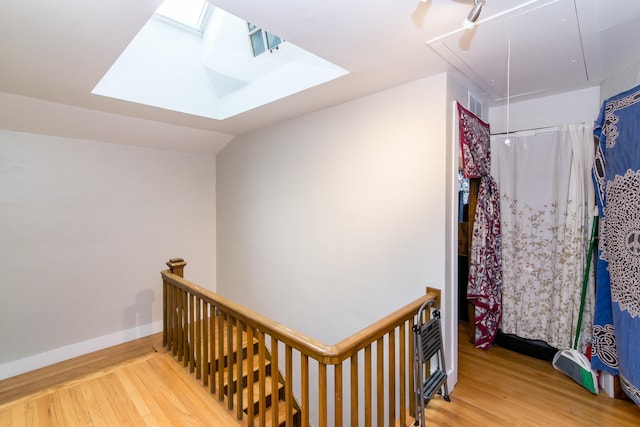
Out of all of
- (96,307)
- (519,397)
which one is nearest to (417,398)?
(519,397)

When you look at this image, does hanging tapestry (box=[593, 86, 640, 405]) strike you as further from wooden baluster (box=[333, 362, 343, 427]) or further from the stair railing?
wooden baluster (box=[333, 362, 343, 427])

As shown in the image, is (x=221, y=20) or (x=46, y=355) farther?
(x=46, y=355)

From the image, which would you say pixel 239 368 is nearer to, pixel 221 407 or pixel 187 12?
pixel 221 407

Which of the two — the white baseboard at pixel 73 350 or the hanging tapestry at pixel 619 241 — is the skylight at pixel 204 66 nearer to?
the hanging tapestry at pixel 619 241

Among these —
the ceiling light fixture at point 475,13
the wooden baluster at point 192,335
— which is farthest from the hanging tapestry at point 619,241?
the wooden baluster at point 192,335

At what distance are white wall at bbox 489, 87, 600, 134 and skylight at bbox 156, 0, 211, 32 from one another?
2.93m

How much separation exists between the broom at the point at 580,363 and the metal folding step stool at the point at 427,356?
3.44ft

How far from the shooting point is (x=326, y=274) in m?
2.93

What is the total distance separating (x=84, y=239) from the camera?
11.1 feet

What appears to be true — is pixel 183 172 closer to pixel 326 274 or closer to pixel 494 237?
pixel 326 274

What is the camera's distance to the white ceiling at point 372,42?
4.53 ft

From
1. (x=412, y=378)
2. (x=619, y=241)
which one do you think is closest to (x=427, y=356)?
(x=412, y=378)

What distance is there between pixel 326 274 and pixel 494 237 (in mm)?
1602

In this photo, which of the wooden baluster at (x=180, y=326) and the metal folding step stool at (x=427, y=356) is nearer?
the metal folding step stool at (x=427, y=356)
